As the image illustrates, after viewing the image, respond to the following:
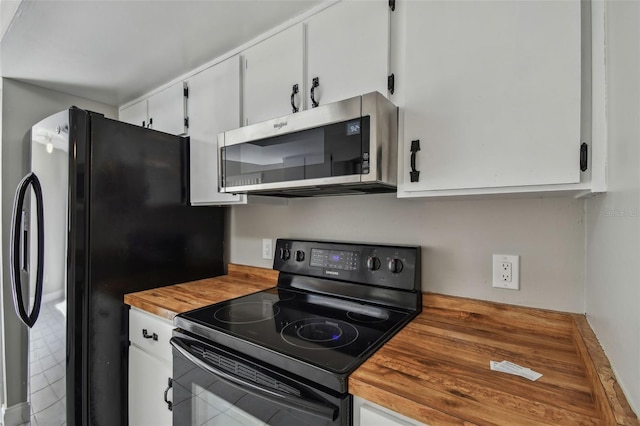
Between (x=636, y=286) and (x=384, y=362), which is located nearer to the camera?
(x=636, y=286)

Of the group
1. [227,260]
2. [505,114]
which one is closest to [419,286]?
[505,114]

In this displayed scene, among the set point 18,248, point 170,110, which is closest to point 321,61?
point 170,110

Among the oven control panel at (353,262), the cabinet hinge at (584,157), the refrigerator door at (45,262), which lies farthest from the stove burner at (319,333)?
the refrigerator door at (45,262)

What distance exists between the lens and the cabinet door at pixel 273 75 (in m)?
1.31

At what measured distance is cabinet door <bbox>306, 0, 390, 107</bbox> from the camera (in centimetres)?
109

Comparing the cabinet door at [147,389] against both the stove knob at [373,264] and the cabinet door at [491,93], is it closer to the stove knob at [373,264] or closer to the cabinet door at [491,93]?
the stove knob at [373,264]

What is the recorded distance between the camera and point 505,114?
2.82 ft

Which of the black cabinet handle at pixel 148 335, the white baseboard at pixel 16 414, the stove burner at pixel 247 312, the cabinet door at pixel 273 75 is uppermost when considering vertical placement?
the cabinet door at pixel 273 75

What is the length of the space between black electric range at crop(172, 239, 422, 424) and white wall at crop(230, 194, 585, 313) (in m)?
0.09

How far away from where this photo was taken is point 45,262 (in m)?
1.47

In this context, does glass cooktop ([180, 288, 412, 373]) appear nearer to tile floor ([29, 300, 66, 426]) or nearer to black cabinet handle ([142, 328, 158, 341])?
black cabinet handle ([142, 328, 158, 341])

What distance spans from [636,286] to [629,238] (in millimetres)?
94

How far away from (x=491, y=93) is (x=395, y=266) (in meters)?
0.71

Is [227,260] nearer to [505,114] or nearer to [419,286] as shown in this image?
[419,286]
